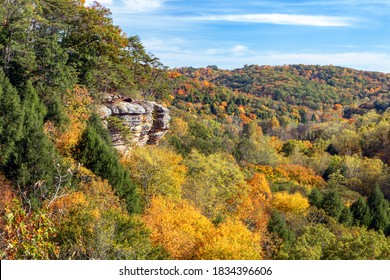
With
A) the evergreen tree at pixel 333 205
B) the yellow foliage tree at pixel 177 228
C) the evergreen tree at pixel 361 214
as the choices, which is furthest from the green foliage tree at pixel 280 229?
the evergreen tree at pixel 361 214

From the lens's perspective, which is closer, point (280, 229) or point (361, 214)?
point (280, 229)

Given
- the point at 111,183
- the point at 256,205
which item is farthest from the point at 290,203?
the point at 111,183

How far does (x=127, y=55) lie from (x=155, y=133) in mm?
8532

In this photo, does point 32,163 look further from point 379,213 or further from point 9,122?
point 379,213

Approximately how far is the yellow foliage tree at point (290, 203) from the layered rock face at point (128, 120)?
1483 centimetres

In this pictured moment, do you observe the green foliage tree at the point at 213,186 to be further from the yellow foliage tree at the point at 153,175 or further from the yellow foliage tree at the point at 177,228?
the yellow foliage tree at the point at 177,228

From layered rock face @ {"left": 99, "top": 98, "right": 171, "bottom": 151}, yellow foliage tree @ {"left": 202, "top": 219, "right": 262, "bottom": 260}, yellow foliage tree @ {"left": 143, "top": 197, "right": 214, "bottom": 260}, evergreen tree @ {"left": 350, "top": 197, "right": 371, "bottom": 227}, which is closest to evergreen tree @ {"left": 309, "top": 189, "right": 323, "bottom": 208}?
evergreen tree @ {"left": 350, "top": 197, "right": 371, "bottom": 227}

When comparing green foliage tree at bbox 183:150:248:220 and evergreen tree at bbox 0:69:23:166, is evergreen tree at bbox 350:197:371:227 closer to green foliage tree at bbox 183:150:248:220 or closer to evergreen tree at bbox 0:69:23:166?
green foliage tree at bbox 183:150:248:220

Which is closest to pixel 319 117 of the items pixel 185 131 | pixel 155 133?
pixel 185 131

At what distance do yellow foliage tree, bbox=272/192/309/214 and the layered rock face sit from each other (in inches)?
584

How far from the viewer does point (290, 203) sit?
40.3m

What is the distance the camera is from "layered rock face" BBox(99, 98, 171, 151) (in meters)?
34.7

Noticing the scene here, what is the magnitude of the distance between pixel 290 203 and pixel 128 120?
714 inches

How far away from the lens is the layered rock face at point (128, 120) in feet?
114
